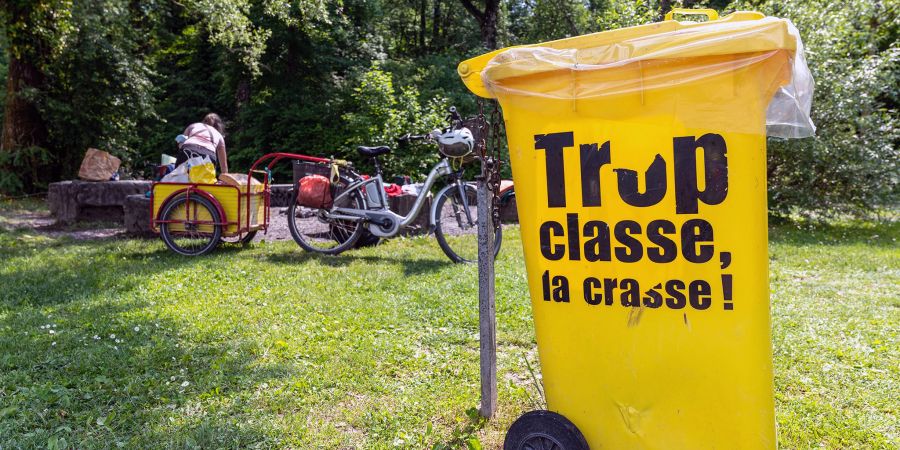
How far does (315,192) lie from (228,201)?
2.88ft

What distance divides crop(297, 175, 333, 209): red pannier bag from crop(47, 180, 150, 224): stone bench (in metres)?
3.73

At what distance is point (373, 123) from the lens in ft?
41.5

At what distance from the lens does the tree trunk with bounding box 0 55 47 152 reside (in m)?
13.9

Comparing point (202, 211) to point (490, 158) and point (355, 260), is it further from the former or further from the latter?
point (490, 158)

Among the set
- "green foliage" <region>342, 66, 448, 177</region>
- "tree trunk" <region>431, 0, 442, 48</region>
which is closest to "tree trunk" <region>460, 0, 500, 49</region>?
"tree trunk" <region>431, 0, 442, 48</region>

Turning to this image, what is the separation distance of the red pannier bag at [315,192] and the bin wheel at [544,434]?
4.92m

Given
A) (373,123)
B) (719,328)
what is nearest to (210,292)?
(719,328)

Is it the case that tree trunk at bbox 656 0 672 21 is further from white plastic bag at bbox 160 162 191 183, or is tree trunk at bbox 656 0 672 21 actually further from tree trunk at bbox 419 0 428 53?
tree trunk at bbox 419 0 428 53

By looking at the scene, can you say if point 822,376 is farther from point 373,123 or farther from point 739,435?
point 373,123

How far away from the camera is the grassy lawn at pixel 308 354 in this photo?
289cm

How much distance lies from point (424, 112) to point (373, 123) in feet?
4.75

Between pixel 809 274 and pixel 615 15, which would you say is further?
pixel 615 15

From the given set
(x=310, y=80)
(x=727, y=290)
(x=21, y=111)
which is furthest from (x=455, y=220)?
(x=310, y=80)

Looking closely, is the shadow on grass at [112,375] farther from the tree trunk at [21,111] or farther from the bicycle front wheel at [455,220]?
the tree trunk at [21,111]
